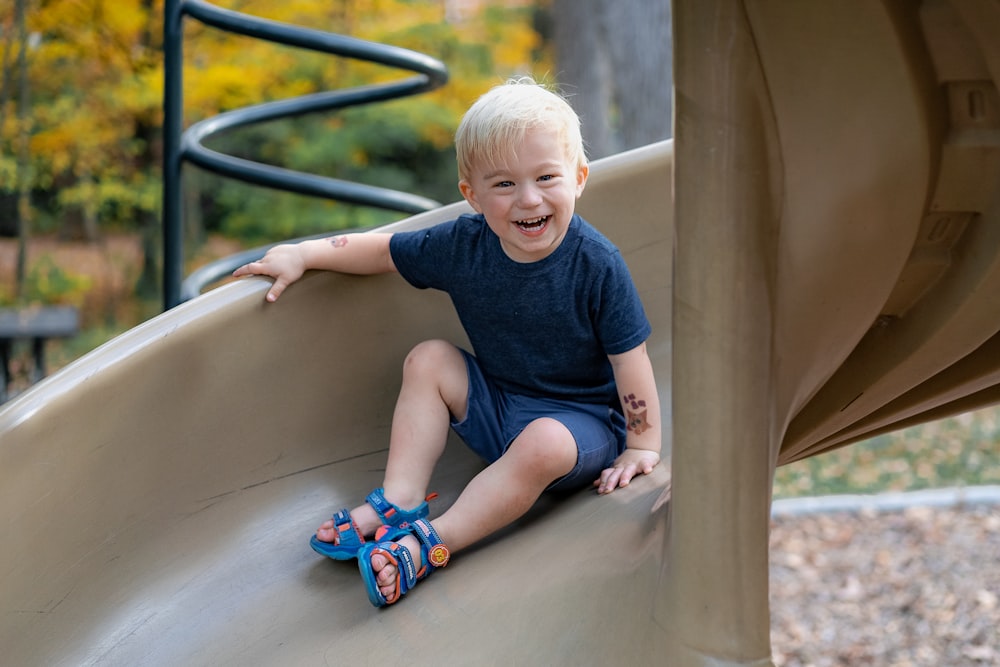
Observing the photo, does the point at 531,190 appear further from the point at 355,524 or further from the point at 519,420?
the point at 355,524

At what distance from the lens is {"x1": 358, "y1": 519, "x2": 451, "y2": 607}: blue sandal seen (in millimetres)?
1814

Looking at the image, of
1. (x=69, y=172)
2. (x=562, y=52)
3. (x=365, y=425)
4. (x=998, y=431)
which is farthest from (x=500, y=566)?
(x=69, y=172)

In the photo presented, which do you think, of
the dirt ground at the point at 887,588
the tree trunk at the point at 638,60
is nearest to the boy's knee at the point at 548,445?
the dirt ground at the point at 887,588

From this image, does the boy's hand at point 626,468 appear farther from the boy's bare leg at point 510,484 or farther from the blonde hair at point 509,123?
the blonde hair at point 509,123

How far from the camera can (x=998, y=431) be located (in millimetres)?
A: 5637

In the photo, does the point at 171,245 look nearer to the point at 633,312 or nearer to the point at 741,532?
the point at 633,312

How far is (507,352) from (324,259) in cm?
41

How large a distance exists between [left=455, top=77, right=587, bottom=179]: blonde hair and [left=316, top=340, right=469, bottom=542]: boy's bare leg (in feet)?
1.31

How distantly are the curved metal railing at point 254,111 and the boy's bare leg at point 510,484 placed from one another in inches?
48.2

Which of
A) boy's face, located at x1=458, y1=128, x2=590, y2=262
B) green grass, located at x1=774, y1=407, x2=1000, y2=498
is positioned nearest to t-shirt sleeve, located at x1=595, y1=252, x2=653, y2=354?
boy's face, located at x1=458, y1=128, x2=590, y2=262

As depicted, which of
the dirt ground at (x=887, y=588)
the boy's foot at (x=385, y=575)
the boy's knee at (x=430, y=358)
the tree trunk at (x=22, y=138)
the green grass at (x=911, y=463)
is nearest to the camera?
the boy's foot at (x=385, y=575)

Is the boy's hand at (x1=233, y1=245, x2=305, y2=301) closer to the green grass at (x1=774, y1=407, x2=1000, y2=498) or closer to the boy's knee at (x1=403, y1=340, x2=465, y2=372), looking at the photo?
the boy's knee at (x1=403, y1=340, x2=465, y2=372)

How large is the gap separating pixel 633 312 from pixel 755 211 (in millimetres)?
742

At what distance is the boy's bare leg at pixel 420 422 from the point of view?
2.04m
